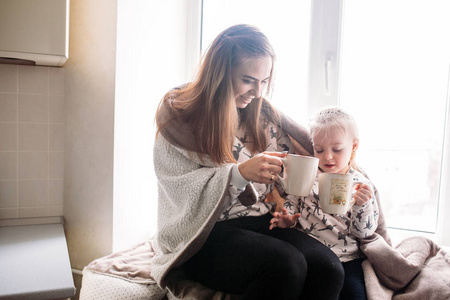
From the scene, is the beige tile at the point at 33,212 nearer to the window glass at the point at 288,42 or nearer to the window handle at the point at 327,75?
the window glass at the point at 288,42

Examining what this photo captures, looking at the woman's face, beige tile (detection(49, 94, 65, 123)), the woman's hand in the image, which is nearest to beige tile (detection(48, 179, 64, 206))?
beige tile (detection(49, 94, 65, 123))

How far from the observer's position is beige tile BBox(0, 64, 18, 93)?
1872 millimetres

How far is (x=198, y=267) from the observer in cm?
133

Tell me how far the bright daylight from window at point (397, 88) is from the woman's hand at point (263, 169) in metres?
0.84

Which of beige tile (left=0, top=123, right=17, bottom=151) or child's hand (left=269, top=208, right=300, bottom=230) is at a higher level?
beige tile (left=0, top=123, right=17, bottom=151)

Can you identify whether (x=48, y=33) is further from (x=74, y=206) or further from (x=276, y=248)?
(x=276, y=248)

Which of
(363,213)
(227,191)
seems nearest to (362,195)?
(363,213)

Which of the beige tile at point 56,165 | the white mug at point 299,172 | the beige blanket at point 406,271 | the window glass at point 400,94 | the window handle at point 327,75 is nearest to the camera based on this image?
the white mug at point 299,172

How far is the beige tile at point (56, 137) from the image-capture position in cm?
195

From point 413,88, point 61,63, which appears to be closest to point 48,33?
point 61,63

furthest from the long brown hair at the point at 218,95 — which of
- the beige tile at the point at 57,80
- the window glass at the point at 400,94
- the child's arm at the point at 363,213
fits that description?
the beige tile at the point at 57,80

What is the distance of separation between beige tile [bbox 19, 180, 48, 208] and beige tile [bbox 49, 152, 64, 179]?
52mm

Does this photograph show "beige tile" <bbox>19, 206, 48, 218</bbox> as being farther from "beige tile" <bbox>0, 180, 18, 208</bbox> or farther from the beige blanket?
the beige blanket

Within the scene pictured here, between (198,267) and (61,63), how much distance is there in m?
1.09
